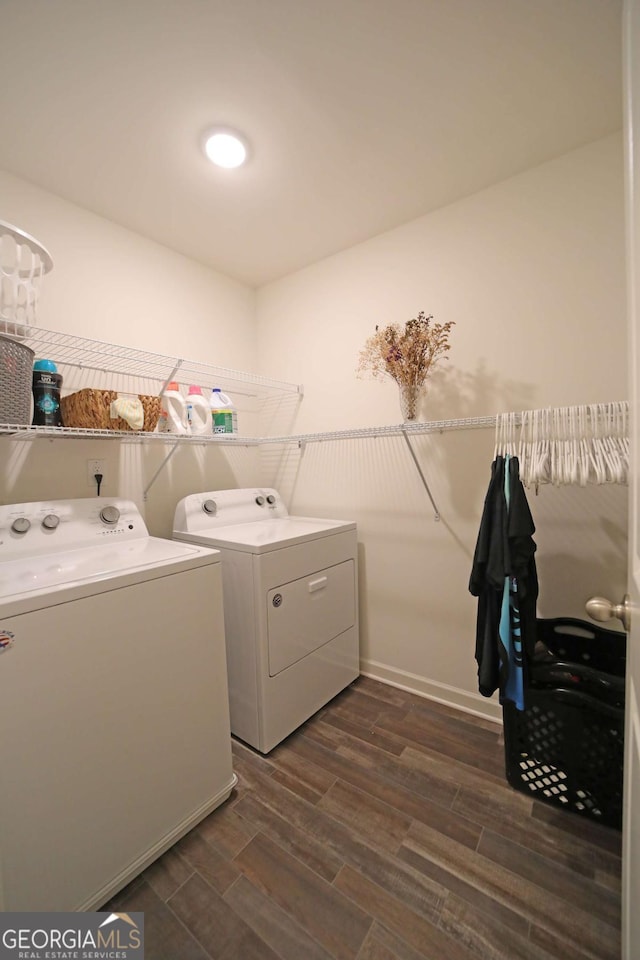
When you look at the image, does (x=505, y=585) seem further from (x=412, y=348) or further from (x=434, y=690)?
(x=412, y=348)

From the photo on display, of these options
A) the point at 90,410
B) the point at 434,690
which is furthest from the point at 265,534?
the point at 434,690

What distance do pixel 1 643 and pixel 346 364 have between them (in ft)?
6.31

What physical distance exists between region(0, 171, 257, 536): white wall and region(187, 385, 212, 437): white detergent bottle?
27 cm

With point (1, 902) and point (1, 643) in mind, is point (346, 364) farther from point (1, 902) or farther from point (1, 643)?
point (1, 902)

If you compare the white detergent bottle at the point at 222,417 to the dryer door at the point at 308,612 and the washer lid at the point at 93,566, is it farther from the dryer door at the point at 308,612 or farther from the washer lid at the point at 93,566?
the dryer door at the point at 308,612

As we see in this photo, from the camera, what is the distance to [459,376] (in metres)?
1.79

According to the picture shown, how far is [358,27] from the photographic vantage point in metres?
1.06

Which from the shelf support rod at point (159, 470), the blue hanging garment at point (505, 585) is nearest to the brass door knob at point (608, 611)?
the blue hanging garment at point (505, 585)

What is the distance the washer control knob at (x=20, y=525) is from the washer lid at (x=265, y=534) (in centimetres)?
64

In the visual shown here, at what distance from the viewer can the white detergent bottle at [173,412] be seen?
1.81 metres

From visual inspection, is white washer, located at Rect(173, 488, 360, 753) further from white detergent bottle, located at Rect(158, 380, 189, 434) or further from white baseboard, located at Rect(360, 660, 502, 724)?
white detergent bottle, located at Rect(158, 380, 189, 434)

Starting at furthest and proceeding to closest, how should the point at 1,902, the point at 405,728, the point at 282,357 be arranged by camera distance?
the point at 282,357, the point at 405,728, the point at 1,902

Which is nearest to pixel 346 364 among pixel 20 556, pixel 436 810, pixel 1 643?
pixel 20 556
